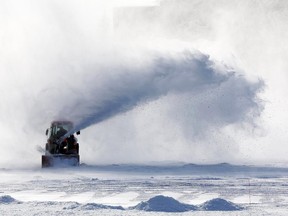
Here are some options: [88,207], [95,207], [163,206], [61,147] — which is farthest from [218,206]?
[61,147]

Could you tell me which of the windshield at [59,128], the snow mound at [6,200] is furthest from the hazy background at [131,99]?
the snow mound at [6,200]

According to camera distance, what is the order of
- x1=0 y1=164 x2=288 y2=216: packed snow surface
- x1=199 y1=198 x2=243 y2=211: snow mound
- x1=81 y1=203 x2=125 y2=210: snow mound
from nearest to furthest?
x1=81 y1=203 x2=125 y2=210: snow mound → x1=0 y1=164 x2=288 y2=216: packed snow surface → x1=199 y1=198 x2=243 y2=211: snow mound

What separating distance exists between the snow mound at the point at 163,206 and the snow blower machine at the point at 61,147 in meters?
15.3

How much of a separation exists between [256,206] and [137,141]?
35.0 m

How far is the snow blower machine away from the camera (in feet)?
96.9

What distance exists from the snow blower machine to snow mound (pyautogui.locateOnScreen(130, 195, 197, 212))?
15.3 m

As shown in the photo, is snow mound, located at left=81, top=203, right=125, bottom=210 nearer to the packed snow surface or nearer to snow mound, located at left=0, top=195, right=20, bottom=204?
the packed snow surface

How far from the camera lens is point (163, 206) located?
46.5 ft

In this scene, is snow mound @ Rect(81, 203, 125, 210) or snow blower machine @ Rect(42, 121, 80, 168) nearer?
snow mound @ Rect(81, 203, 125, 210)

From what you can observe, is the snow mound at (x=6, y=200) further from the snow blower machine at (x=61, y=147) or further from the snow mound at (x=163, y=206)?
the snow blower machine at (x=61, y=147)

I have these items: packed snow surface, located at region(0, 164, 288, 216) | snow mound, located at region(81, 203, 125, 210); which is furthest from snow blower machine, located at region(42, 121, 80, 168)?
snow mound, located at region(81, 203, 125, 210)

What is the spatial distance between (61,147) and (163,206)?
1705cm

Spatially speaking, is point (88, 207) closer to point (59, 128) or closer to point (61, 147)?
point (61, 147)

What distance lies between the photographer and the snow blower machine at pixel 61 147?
29.5 metres
